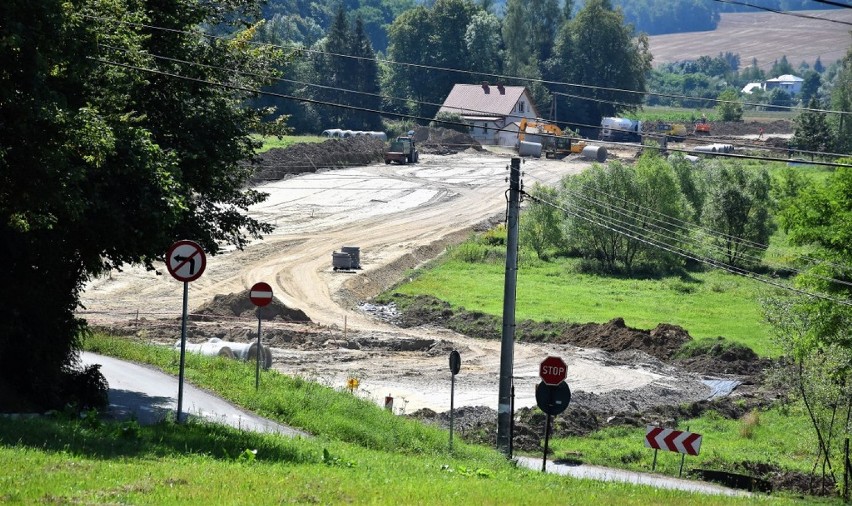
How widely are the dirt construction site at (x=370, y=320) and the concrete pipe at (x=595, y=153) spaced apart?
24671 mm

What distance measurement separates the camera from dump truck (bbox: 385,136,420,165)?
10094cm

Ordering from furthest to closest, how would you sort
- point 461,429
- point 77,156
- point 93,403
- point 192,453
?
1. point 461,429
2. point 93,403
3. point 77,156
4. point 192,453

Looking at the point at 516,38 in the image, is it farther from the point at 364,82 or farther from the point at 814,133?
the point at 814,133

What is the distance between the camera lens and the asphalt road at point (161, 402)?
71.4 ft

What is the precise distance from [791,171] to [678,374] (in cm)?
3570

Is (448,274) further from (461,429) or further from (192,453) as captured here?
(192,453)

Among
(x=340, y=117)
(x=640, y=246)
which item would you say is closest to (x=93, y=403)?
(x=640, y=246)

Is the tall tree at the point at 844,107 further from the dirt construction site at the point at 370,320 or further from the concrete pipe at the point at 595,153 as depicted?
the dirt construction site at the point at 370,320

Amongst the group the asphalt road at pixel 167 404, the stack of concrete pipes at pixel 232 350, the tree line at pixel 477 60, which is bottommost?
the stack of concrete pipes at pixel 232 350

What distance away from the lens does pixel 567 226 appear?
6612cm

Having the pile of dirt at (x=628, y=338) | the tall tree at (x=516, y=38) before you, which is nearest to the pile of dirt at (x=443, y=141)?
the tall tree at (x=516, y=38)

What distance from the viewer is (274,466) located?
16.3 meters

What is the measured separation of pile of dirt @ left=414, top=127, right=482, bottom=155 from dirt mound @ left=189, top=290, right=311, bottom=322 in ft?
210

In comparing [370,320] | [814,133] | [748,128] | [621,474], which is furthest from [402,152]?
[621,474]
